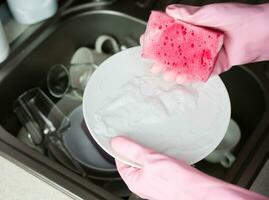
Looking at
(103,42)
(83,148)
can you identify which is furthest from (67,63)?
(83,148)

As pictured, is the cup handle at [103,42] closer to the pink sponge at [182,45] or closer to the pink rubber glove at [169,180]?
the pink sponge at [182,45]

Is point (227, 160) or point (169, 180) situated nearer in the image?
point (169, 180)

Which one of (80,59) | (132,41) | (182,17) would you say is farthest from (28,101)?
(182,17)

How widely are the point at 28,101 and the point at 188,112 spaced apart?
378mm

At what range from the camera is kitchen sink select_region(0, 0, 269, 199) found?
27.9 inches

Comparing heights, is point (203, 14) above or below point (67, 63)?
above

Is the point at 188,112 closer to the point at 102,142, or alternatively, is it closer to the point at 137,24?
the point at 102,142

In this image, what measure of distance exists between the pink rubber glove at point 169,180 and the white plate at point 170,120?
2cm

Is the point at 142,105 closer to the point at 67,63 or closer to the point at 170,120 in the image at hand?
the point at 170,120

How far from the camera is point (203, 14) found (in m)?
0.69

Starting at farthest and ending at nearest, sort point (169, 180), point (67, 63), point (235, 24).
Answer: point (67, 63), point (235, 24), point (169, 180)

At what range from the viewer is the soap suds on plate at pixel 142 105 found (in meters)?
0.68

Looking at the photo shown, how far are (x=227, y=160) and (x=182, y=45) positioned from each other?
0.30 metres

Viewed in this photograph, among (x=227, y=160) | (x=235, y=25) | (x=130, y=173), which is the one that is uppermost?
(x=235, y=25)
